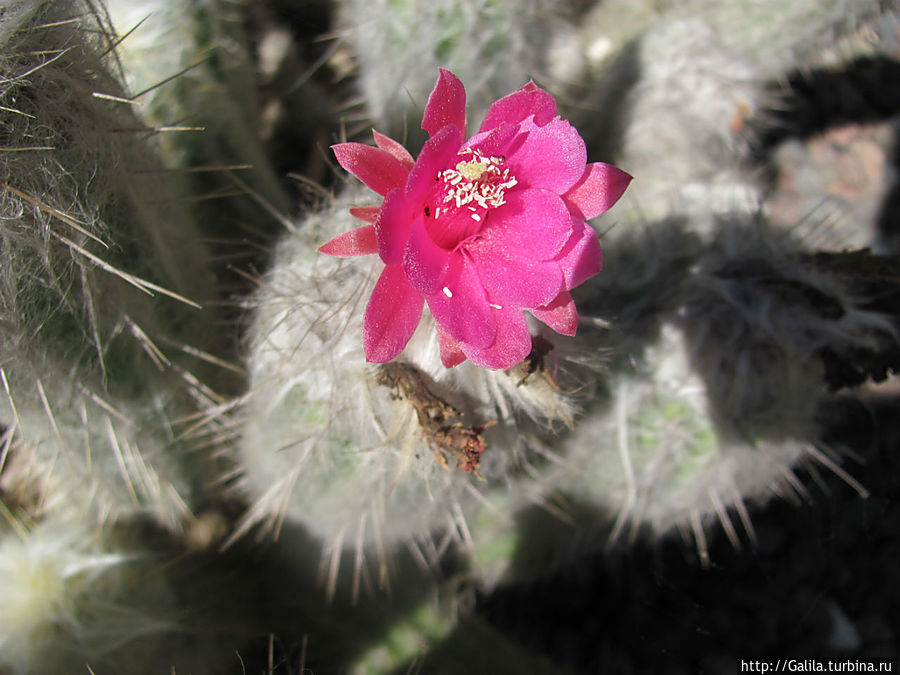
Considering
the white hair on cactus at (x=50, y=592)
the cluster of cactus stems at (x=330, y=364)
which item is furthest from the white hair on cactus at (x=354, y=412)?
the white hair on cactus at (x=50, y=592)

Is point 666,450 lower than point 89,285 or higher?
lower

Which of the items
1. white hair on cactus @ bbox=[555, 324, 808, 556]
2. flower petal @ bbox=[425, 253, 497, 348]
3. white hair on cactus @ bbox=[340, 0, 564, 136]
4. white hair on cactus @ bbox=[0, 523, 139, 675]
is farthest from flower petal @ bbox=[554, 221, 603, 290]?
white hair on cactus @ bbox=[0, 523, 139, 675]

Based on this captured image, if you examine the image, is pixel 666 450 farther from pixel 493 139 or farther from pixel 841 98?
pixel 841 98

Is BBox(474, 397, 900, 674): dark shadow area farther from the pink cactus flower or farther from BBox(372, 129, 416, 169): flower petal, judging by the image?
BBox(372, 129, 416, 169): flower petal

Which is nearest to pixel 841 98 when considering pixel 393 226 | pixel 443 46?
pixel 443 46

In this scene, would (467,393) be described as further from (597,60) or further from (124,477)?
(597,60)

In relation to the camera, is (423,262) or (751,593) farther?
(751,593)
